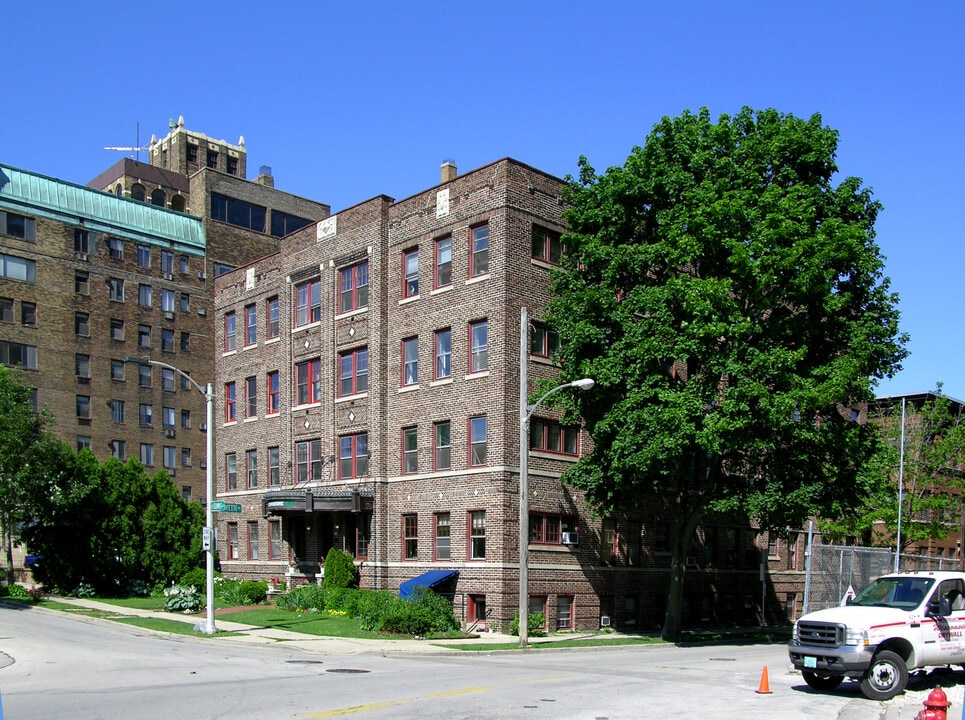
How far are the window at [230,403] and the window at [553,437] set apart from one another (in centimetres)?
1809

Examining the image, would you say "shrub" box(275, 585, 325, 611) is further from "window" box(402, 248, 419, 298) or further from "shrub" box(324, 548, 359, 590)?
"window" box(402, 248, 419, 298)

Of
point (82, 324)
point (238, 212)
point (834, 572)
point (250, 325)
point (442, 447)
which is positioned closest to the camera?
point (834, 572)

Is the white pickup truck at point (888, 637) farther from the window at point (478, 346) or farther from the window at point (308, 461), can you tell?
the window at point (308, 461)

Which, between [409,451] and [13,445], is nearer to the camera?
[409,451]

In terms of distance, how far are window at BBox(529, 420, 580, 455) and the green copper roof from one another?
45.3 meters

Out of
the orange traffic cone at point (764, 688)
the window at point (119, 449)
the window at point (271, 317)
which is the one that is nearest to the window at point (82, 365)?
the window at point (119, 449)

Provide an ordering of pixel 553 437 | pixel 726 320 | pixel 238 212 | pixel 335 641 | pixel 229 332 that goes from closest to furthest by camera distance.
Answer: pixel 335 641
pixel 726 320
pixel 553 437
pixel 229 332
pixel 238 212

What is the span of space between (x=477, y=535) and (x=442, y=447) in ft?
11.8

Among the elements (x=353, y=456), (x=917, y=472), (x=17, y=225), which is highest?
(x=17, y=225)

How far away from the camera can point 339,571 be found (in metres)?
37.2

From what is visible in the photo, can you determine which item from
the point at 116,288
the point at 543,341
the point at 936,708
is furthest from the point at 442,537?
the point at 116,288

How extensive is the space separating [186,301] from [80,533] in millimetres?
32558

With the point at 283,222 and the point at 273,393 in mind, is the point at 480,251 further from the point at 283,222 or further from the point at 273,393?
the point at 283,222

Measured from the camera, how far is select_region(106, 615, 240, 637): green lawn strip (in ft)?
97.0
